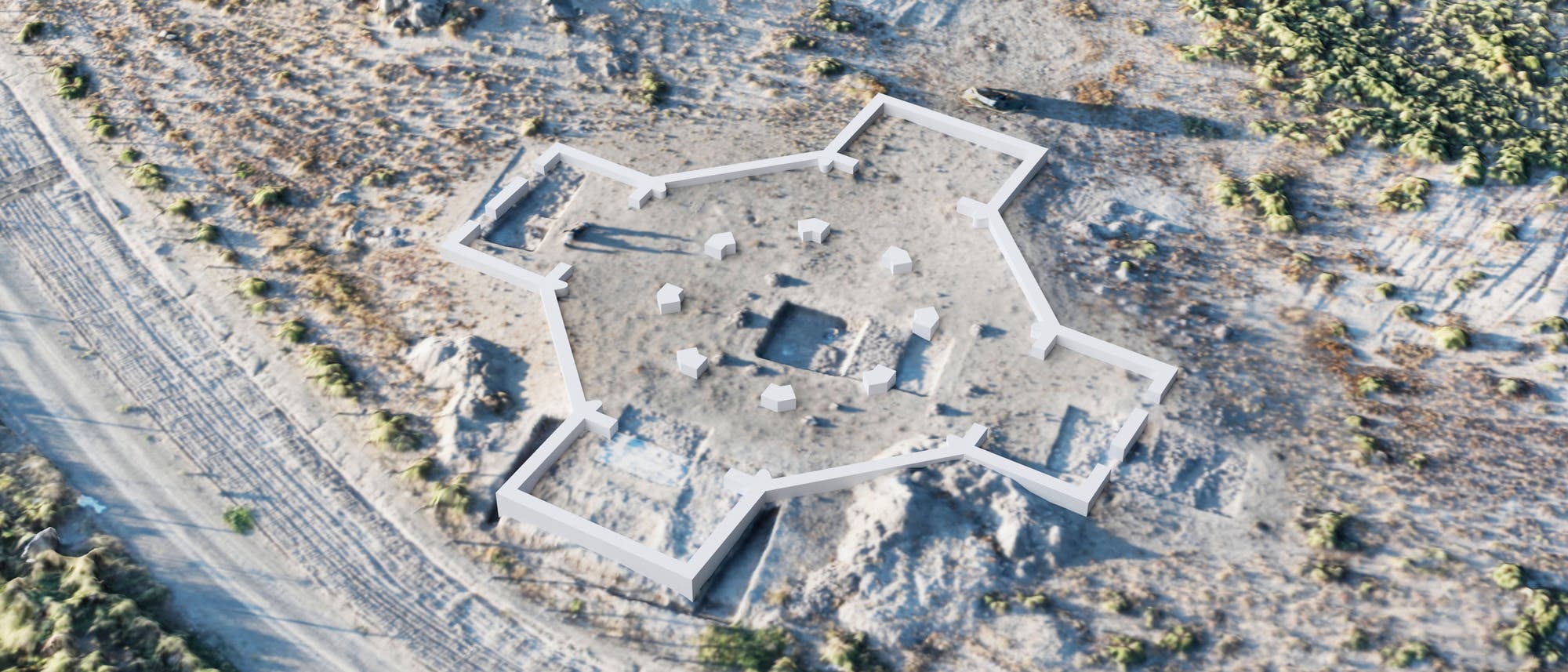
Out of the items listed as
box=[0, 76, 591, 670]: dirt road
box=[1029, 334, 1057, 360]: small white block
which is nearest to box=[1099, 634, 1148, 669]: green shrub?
box=[1029, 334, 1057, 360]: small white block

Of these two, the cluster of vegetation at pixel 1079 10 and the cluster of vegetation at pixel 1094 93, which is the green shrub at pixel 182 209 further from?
the cluster of vegetation at pixel 1079 10

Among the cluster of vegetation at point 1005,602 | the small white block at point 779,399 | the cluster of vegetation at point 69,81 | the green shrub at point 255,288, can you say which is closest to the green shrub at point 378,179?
the green shrub at point 255,288

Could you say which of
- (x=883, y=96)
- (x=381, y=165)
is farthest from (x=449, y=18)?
(x=883, y=96)

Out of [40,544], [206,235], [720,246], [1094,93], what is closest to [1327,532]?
[720,246]

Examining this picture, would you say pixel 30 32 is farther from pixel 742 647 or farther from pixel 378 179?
pixel 742 647

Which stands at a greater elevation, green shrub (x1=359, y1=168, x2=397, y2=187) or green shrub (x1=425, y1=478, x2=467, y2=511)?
green shrub (x1=359, y1=168, x2=397, y2=187)

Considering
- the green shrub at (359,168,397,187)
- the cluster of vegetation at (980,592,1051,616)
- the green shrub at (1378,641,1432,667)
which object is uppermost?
the green shrub at (359,168,397,187)

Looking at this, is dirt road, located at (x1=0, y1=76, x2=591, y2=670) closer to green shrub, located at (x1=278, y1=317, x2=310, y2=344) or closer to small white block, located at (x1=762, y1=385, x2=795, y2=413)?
green shrub, located at (x1=278, y1=317, x2=310, y2=344)
